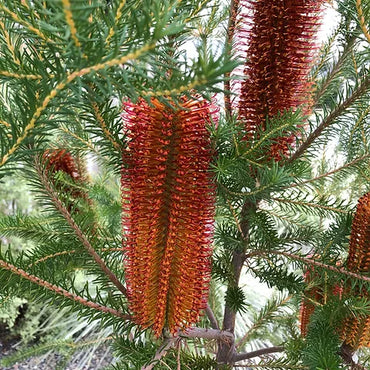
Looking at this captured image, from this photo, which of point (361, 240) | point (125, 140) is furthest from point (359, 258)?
A: point (125, 140)

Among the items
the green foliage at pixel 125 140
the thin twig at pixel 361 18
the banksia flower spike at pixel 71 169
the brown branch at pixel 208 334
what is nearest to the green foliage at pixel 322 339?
the green foliage at pixel 125 140

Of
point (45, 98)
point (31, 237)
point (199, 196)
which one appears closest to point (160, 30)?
point (45, 98)

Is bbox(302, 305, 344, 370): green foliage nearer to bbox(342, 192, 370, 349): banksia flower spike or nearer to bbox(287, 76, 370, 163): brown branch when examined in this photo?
bbox(342, 192, 370, 349): banksia flower spike

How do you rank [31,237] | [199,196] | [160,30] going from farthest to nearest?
[31,237] → [199,196] → [160,30]

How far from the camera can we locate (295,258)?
450 millimetres

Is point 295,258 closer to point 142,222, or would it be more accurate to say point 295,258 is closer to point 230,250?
point 230,250

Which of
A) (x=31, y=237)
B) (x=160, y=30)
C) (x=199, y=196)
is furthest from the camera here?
(x=31, y=237)

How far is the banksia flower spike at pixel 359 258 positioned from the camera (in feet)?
1.25

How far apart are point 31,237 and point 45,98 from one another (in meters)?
0.29

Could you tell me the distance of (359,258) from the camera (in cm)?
40

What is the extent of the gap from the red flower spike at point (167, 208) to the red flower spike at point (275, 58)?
0.20ft

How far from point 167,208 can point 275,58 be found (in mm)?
159

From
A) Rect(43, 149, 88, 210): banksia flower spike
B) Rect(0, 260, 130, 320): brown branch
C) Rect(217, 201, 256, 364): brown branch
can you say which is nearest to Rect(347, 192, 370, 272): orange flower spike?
Rect(217, 201, 256, 364): brown branch

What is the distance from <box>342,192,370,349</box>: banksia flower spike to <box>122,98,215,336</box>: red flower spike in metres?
0.14
